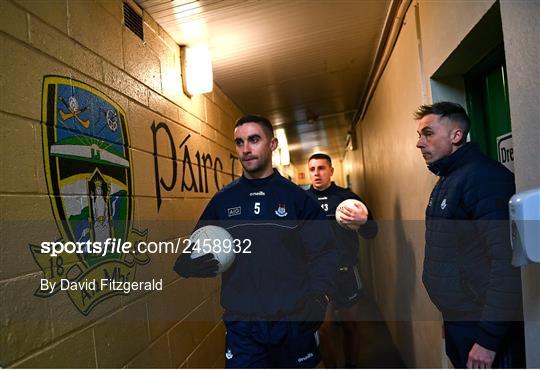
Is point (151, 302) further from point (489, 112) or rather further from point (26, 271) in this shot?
point (489, 112)

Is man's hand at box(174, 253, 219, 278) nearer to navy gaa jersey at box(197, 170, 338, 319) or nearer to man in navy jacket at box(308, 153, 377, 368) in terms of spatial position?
navy gaa jersey at box(197, 170, 338, 319)

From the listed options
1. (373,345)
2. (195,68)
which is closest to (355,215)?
(195,68)

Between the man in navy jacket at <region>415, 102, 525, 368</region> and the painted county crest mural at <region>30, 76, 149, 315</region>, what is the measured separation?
1.28 metres

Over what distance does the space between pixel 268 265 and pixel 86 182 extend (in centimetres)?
81

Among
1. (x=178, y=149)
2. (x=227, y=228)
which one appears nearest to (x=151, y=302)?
(x=227, y=228)

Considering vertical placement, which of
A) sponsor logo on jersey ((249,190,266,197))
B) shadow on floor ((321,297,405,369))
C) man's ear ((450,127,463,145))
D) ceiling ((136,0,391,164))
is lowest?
shadow on floor ((321,297,405,369))

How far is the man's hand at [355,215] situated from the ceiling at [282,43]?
122cm

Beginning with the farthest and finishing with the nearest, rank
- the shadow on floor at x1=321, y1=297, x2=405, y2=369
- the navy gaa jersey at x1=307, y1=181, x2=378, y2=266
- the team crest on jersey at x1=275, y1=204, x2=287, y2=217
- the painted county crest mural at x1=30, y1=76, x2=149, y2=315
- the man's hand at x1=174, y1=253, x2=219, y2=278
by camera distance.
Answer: the shadow on floor at x1=321, y1=297, x2=405, y2=369
the navy gaa jersey at x1=307, y1=181, x2=378, y2=266
the team crest on jersey at x1=275, y1=204, x2=287, y2=217
the man's hand at x1=174, y1=253, x2=219, y2=278
the painted county crest mural at x1=30, y1=76, x2=149, y2=315

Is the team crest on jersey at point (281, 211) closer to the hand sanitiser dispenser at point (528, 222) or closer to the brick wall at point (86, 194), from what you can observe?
the brick wall at point (86, 194)

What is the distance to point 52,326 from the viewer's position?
1.16m

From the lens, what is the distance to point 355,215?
246 cm

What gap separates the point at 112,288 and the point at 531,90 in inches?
61.9

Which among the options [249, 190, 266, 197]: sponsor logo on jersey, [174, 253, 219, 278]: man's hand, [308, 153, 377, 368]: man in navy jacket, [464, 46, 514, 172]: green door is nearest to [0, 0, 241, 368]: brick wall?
[174, 253, 219, 278]: man's hand

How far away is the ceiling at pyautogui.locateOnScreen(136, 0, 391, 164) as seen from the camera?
2084 mm
